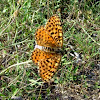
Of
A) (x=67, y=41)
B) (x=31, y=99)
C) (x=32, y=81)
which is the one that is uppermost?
(x=67, y=41)

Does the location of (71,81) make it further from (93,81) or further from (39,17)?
(39,17)

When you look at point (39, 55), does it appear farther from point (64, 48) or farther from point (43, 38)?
point (64, 48)

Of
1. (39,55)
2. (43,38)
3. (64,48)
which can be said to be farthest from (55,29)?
(64,48)

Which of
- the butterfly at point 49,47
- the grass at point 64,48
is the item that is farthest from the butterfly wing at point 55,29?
the grass at point 64,48

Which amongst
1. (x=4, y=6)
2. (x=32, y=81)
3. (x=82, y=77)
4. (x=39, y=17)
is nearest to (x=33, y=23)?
(x=39, y=17)

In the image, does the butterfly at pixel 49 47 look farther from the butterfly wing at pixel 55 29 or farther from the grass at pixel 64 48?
the grass at pixel 64 48

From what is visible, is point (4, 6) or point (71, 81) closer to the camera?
point (71, 81)
